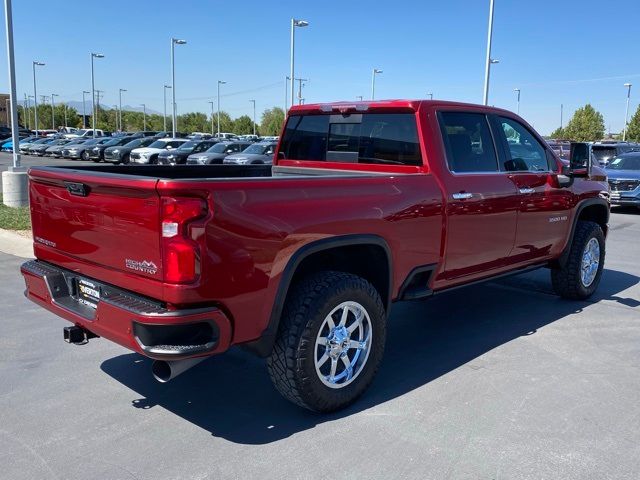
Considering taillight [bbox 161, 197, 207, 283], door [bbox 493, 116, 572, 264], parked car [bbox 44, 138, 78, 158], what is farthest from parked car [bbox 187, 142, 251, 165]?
taillight [bbox 161, 197, 207, 283]

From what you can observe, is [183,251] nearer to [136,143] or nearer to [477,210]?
[477,210]

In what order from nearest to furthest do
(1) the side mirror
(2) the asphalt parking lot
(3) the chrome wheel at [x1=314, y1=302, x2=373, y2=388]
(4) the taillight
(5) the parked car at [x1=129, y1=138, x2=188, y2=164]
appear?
(4) the taillight → (2) the asphalt parking lot → (3) the chrome wheel at [x1=314, y1=302, x2=373, y2=388] → (1) the side mirror → (5) the parked car at [x1=129, y1=138, x2=188, y2=164]

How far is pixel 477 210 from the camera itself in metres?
4.70

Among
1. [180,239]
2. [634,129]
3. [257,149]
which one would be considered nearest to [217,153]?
[257,149]

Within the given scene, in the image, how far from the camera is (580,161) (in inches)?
229

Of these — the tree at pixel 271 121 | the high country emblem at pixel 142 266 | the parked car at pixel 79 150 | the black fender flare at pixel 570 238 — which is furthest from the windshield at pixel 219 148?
the tree at pixel 271 121

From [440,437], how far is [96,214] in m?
2.35

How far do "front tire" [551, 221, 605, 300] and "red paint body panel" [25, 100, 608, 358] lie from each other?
1371 millimetres

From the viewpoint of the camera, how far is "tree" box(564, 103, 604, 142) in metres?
74.3

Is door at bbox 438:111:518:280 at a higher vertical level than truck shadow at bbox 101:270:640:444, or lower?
higher

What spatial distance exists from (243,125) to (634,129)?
63043 mm

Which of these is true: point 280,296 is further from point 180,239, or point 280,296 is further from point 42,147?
point 42,147

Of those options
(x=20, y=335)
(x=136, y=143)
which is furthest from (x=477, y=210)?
(x=136, y=143)

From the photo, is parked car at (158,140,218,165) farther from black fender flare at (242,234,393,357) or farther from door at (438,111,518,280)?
black fender flare at (242,234,393,357)
